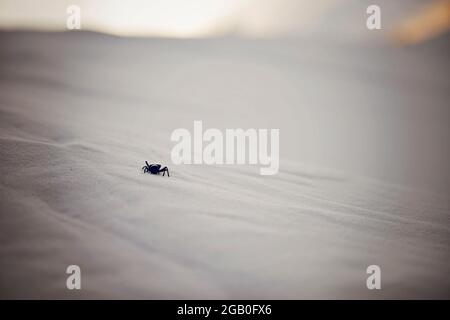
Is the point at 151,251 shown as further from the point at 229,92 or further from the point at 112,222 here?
the point at 229,92

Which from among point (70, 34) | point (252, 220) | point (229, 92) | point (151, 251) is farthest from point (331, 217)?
point (70, 34)

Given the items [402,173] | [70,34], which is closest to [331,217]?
[402,173]

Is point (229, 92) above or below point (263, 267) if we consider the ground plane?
above

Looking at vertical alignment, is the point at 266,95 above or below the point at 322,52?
below

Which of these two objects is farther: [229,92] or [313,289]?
[229,92]

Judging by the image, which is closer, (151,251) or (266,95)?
(151,251)
